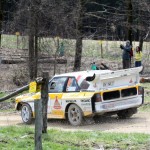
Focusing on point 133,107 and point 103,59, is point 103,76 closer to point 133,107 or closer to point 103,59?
point 133,107

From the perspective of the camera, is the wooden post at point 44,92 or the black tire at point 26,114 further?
the black tire at point 26,114

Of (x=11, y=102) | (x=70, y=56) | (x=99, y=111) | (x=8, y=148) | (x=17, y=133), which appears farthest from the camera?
(x=70, y=56)

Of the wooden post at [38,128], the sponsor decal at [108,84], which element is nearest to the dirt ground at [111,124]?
the sponsor decal at [108,84]

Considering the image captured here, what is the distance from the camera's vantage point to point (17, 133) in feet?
35.6

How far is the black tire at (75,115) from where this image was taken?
14820 mm

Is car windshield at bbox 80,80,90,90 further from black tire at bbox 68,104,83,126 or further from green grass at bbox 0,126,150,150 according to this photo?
green grass at bbox 0,126,150,150

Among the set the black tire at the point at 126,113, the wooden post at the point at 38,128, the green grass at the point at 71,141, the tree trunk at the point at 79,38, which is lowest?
the black tire at the point at 126,113

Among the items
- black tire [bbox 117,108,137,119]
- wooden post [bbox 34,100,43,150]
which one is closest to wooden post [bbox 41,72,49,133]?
wooden post [bbox 34,100,43,150]

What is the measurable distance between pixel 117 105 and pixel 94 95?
930mm

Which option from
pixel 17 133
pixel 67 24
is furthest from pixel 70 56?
pixel 17 133

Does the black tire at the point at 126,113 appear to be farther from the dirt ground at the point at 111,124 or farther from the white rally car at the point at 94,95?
the dirt ground at the point at 111,124

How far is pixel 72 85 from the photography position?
15.5 m

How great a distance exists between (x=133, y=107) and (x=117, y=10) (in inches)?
819

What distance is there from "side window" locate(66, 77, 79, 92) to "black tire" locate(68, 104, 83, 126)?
1.90ft
